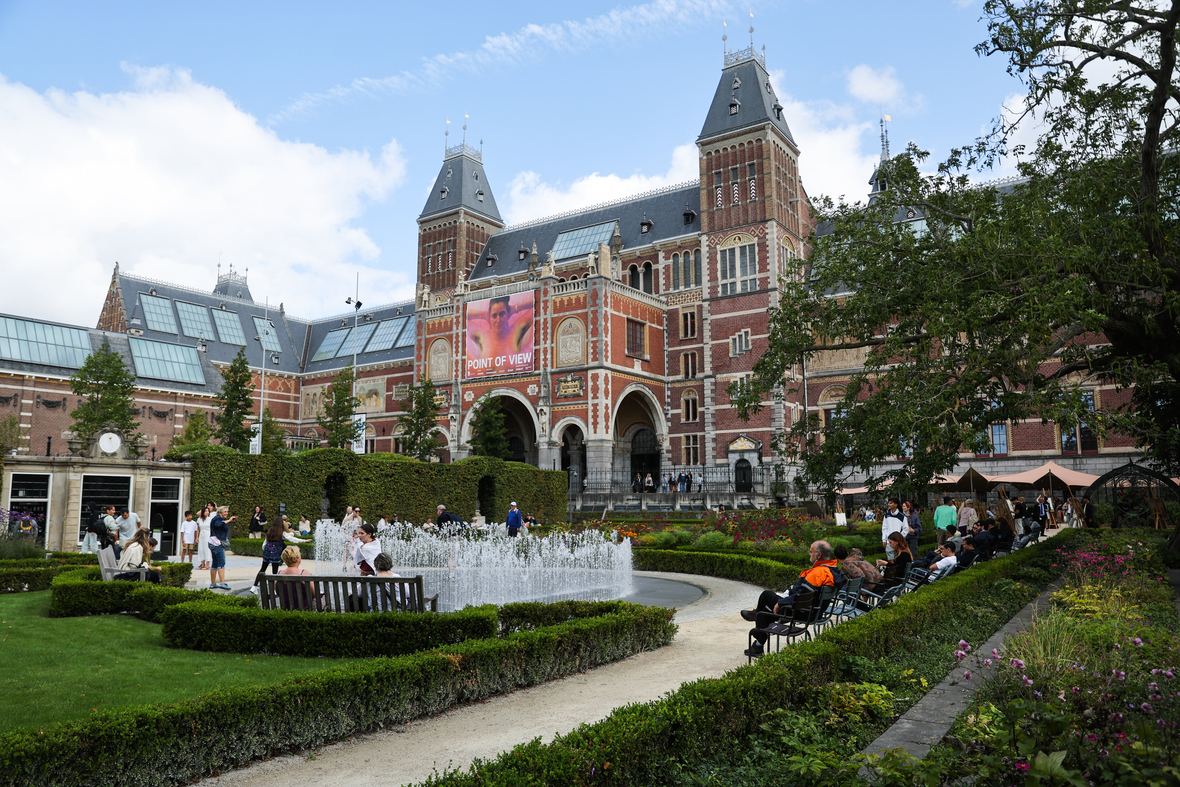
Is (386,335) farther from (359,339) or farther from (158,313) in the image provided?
(158,313)

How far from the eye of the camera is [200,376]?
150 ft

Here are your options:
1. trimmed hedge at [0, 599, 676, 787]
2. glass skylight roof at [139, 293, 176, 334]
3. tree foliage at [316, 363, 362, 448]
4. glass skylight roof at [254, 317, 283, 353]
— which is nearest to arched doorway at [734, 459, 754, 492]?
tree foliage at [316, 363, 362, 448]

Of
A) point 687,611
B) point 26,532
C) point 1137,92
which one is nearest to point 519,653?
point 687,611

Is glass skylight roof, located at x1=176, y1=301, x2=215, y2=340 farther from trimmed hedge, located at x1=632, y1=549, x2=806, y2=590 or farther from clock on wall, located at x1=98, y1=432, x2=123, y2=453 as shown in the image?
trimmed hedge, located at x1=632, y1=549, x2=806, y2=590

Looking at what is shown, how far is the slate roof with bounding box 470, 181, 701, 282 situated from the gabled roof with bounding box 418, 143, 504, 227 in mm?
2415

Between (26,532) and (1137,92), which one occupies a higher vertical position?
(1137,92)

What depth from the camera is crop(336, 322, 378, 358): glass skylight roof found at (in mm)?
60625

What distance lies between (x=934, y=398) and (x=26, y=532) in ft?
71.6

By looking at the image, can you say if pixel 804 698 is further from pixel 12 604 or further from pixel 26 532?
pixel 26 532


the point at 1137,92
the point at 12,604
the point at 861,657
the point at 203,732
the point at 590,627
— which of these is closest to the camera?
the point at 203,732

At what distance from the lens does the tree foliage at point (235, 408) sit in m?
37.7

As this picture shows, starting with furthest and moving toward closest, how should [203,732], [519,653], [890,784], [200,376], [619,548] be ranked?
[200,376]
[619,548]
[519,653]
[203,732]
[890,784]

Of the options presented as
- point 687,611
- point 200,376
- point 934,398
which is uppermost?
point 200,376

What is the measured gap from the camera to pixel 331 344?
63500 millimetres
